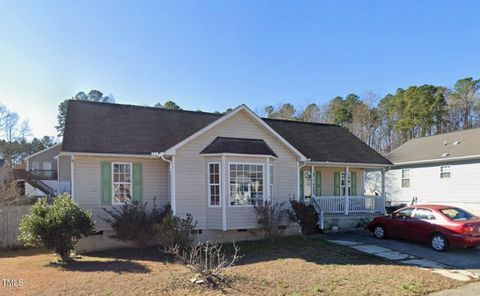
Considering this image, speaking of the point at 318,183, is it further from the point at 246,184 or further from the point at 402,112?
the point at 402,112

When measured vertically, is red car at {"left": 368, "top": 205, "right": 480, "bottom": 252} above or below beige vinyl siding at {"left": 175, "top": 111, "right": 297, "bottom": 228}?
below

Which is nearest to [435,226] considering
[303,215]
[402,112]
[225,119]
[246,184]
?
[303,215]

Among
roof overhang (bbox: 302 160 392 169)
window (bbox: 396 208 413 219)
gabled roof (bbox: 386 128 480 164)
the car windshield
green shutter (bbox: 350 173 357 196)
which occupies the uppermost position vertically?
gabled roof (bbox: 386 128 480 164)

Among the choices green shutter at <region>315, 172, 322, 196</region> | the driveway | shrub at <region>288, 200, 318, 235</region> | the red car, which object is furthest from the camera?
green shutter at <region>315, 172, 322, 196</region>

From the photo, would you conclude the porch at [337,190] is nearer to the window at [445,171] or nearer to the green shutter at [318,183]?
the green shutter at [318,183]

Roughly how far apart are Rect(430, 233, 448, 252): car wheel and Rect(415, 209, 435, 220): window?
0.70m

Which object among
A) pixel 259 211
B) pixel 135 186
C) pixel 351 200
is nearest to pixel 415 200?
pixel 351 200

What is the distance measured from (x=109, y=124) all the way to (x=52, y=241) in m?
5.96

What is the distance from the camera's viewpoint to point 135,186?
48.6 ft

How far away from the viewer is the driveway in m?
11.2

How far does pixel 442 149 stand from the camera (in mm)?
26031

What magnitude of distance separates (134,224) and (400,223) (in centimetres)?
976

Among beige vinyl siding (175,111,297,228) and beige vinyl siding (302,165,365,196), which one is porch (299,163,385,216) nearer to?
beige vinyl siding (302,165,365,196)

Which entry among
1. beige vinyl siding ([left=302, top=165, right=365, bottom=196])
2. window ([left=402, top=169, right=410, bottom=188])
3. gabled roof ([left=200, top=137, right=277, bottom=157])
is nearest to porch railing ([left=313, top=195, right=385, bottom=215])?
beige vinyl siding ([left=302, top=165, right=365, bottom=196])
